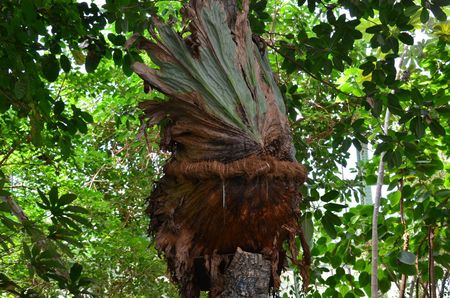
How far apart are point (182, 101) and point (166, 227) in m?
0.25

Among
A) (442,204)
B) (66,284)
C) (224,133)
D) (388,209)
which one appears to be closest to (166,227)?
(224,133)

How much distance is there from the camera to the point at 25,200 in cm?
483

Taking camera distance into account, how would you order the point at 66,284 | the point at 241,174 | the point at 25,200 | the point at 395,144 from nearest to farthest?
the point at 241,174 → the point at 66,284 → the point at 395,144 → the point at 25,200

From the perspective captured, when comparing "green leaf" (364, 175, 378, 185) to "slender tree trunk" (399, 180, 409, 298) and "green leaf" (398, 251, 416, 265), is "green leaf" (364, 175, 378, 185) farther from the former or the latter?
"green leaf" (398, 251, 416, 265)

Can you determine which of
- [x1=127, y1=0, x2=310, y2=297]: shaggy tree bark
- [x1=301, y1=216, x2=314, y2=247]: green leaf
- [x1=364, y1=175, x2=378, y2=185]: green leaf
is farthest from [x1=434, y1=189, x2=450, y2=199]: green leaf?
[x1=127, y1=0, x2=310, y2=297]: shaggy tree bark

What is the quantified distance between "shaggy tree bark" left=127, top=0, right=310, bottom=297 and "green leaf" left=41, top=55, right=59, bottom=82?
3.48ft

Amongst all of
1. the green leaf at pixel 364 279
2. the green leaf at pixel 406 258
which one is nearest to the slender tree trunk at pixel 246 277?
the green leaf at pixel 406 258

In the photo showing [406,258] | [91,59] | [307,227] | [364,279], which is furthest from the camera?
[364,279]

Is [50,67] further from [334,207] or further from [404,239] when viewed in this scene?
[404,239]

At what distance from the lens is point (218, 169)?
107 centimetres

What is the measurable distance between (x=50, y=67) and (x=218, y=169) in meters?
1.31

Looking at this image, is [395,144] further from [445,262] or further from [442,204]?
[445,262]

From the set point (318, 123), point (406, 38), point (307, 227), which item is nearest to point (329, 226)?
point (307, 227)

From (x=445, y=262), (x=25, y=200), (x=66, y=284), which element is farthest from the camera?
(x=25, y=200)
